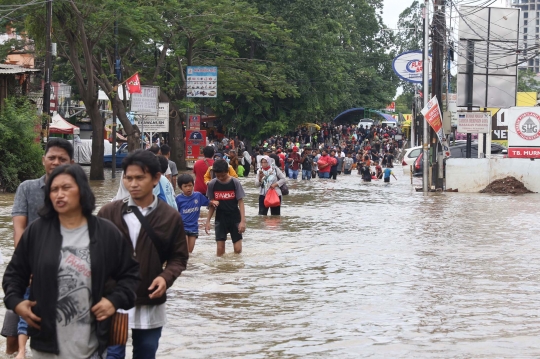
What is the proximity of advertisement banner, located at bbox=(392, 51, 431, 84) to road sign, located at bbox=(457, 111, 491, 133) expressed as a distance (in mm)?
9288

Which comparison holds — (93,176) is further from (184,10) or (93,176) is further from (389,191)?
(389,191)

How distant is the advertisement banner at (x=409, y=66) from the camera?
133 ft

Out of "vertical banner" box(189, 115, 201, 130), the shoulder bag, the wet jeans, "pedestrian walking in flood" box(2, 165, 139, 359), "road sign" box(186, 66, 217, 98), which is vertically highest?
"road sign" box(186, 66, 217, 98)

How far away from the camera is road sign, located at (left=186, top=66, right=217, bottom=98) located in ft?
139

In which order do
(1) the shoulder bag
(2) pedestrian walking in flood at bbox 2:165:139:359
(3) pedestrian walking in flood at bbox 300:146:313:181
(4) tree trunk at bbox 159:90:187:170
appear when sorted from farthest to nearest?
(4) tree trunk at bbox 159:90:187:170 < (3) pedestrian walking in flood at bbox 300:146:313:181 < (1) the shoulder bag < (2) pedestrian walking in flood at bbox 2:165:139:359

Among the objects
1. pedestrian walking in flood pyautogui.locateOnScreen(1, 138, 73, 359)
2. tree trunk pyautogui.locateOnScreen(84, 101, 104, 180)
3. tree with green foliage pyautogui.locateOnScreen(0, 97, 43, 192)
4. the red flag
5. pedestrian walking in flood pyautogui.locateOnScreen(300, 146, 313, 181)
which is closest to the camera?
pedestrian walking in flood pyautogui.locateOnScreen(1, 138, 73, 359)

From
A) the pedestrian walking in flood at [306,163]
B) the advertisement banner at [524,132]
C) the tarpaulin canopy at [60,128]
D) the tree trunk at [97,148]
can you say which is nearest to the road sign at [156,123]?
the tree trunk at [97,148]

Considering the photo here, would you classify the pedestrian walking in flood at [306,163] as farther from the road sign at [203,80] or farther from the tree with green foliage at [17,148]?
the tree with green foliage at [17,148]

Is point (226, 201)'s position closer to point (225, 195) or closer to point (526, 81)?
point (225, 195)

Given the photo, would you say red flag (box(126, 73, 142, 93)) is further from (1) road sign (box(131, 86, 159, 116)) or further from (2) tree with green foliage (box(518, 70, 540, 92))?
(2) tree with green foliage (box(518, 70, 540, 92))

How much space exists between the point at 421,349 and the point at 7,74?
2930cm

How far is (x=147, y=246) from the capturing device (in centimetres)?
533

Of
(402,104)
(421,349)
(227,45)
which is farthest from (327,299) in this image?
(402,104)

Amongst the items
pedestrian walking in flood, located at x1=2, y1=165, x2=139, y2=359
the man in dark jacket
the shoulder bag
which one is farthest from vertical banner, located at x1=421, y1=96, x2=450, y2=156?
pedestrian walking in flood, located at x1=2, y1=165, x2=139, y2=359
